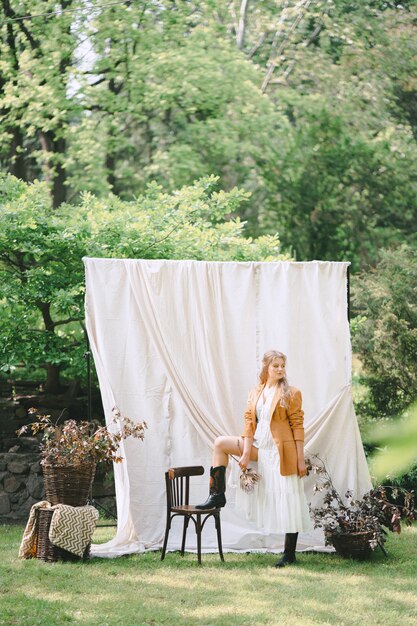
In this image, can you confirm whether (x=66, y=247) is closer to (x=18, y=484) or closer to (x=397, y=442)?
(x=18, y=484)

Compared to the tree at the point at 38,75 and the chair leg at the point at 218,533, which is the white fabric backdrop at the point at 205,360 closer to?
the chair leg at the point at 218,533

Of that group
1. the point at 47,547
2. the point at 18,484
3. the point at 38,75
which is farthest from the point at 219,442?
the point at 38,75

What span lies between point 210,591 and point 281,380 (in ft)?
4.04

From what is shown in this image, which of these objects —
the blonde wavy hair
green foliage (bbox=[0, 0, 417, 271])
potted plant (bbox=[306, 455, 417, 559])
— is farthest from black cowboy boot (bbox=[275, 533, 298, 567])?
green foliage (bbox=[0, 0, 417, 271])

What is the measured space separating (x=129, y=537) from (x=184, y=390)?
922mm

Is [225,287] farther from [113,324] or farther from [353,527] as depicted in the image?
[353,527]

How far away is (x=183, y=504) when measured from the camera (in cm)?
521

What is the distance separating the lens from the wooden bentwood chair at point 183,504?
4871 millimetres

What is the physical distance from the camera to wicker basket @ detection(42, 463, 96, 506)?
4.96 metres

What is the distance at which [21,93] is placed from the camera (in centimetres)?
1045

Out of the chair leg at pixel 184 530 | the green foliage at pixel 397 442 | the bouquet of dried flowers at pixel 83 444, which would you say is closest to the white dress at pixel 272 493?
the chair leg at pixel 184 530

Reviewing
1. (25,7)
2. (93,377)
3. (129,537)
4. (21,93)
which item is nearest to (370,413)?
(93,377)

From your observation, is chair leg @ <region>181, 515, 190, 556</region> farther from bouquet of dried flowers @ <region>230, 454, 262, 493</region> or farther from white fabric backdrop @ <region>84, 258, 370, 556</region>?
bouquet of dried flowers @ <region>230, 454, 262, 493</region>

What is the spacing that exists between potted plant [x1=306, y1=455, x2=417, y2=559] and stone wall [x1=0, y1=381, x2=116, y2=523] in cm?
206
